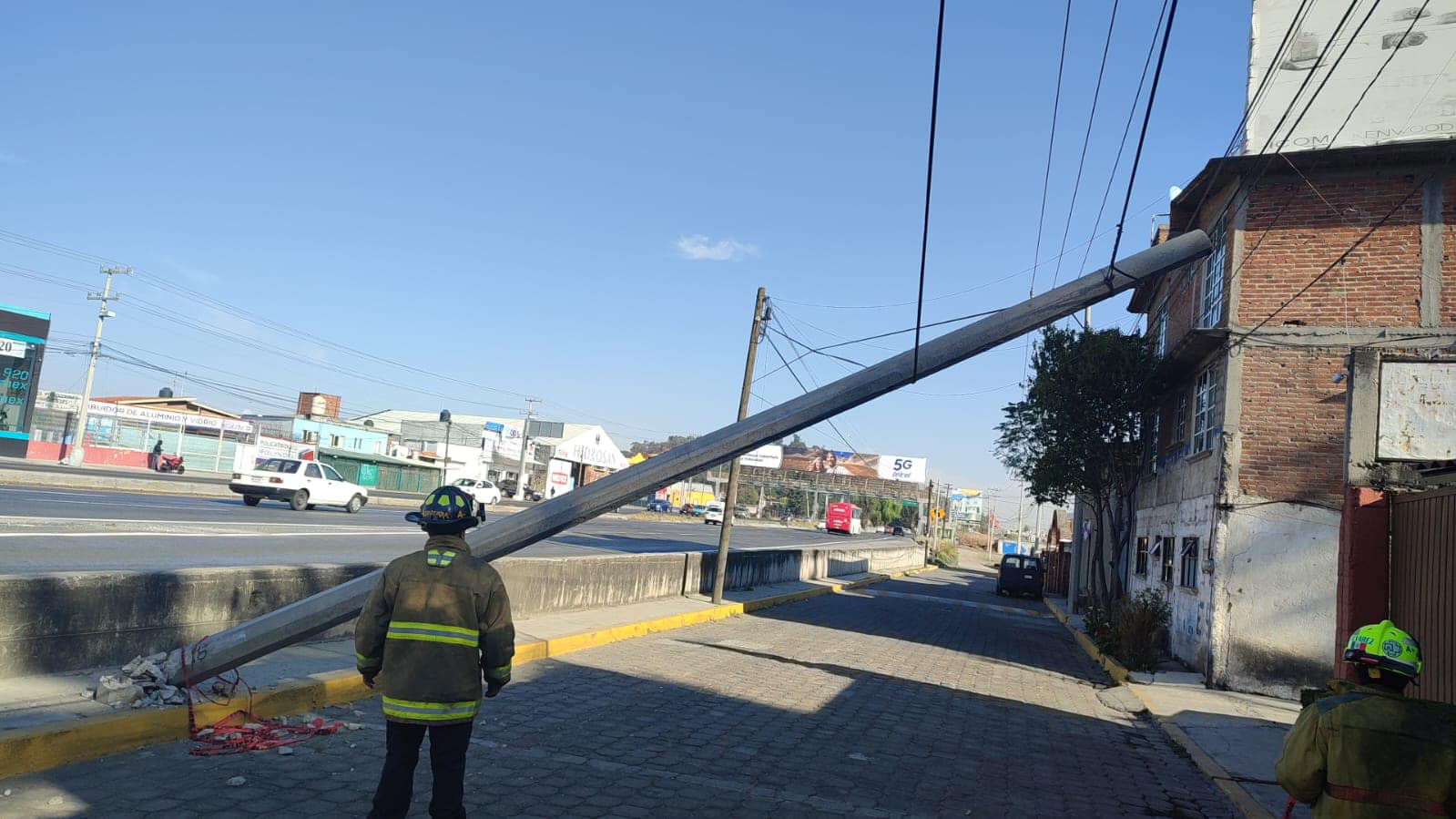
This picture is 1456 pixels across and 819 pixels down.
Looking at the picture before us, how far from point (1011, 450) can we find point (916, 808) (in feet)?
59.9

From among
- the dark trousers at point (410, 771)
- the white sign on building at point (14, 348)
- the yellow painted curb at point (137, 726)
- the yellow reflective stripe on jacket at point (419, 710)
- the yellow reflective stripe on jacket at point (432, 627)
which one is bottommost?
the yellow painted curb at point (137, 726)

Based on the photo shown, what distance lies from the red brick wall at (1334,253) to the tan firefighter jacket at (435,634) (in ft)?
44.1

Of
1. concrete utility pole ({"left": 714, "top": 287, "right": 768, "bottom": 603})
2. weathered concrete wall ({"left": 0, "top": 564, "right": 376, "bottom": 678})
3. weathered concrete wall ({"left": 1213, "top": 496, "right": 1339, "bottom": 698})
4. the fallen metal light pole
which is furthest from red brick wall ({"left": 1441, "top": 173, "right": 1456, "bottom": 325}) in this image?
weathered concrete wall ({"left": 0, "top": 564, "right": 376, "bottom": 678})

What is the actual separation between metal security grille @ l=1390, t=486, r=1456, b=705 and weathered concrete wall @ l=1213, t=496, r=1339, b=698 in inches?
247

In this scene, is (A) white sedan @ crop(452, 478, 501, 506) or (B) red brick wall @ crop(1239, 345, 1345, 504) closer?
(B) red brick wall @ crop(1239, 345, 1345, 504)

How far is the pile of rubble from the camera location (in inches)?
249

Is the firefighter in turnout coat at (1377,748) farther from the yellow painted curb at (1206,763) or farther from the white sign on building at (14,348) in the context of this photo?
the white sign on building at (14,348)

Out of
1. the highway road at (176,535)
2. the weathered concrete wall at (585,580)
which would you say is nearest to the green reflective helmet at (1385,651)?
the weathered concrete wall at (585,580)

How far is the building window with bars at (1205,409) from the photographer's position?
15.2m

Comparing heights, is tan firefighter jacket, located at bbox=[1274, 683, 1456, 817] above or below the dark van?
above

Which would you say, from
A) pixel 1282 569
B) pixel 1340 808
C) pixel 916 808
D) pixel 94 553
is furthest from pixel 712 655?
pixel 1340 808

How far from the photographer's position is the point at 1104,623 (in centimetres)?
1856

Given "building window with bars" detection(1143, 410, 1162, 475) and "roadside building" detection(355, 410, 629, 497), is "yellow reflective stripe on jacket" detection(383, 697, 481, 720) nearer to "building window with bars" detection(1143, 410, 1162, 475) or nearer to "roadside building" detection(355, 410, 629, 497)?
"building window with bars" detection(1143, 410, 1162, 475)

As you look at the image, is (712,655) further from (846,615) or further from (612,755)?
(846,615)
